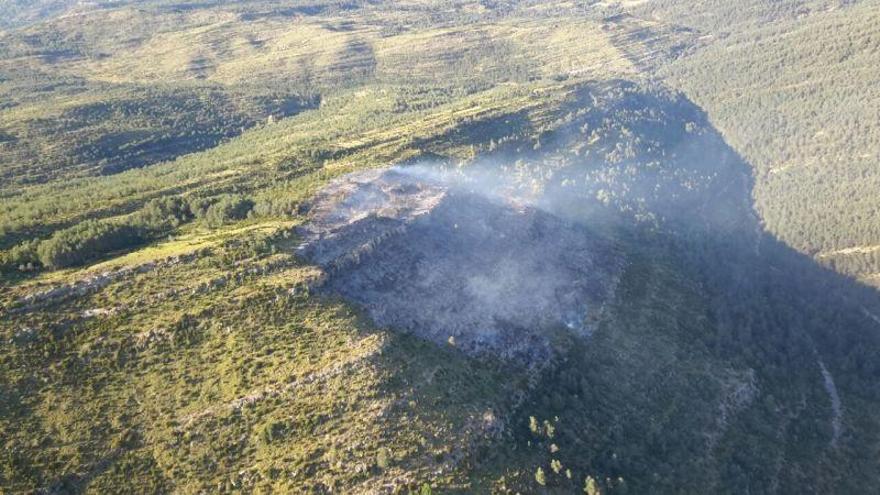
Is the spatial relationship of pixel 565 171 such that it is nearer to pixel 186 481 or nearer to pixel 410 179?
pixel 410 179

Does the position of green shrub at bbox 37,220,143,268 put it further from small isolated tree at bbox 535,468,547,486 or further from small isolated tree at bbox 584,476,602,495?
small isolated tree at bbox 584,476,602,495

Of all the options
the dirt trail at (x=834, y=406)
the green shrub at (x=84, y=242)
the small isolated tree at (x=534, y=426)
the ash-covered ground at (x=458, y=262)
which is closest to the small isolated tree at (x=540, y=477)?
the small isolated tree at (x=534, y=426)

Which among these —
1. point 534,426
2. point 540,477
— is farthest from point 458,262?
point 540,477

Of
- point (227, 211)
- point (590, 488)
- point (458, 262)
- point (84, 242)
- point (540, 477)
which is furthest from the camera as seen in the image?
point (227, 211)

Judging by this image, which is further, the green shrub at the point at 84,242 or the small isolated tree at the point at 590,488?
the green shrub at the point at 84,242

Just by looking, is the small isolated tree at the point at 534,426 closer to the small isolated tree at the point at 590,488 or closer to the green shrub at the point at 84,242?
the small isolated tree at the point at 590,488

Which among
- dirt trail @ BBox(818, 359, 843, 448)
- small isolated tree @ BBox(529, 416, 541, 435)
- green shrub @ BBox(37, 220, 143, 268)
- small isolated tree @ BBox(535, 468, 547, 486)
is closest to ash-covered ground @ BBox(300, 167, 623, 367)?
small isolated tree @ BBox(529, 416, 541, 435)

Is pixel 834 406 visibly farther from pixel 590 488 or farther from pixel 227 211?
pixel 227 211

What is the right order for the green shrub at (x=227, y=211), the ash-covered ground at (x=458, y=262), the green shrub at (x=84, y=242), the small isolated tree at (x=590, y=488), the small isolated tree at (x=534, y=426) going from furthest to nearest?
the green shrub at (x=227, y=211) < the green shrub at (x=84, y=242) < the ash-covered ground at (x=458, y=262) < the small isolated tree at (x=534, y=426) < the small isolated tree at (x=590, y=488)
